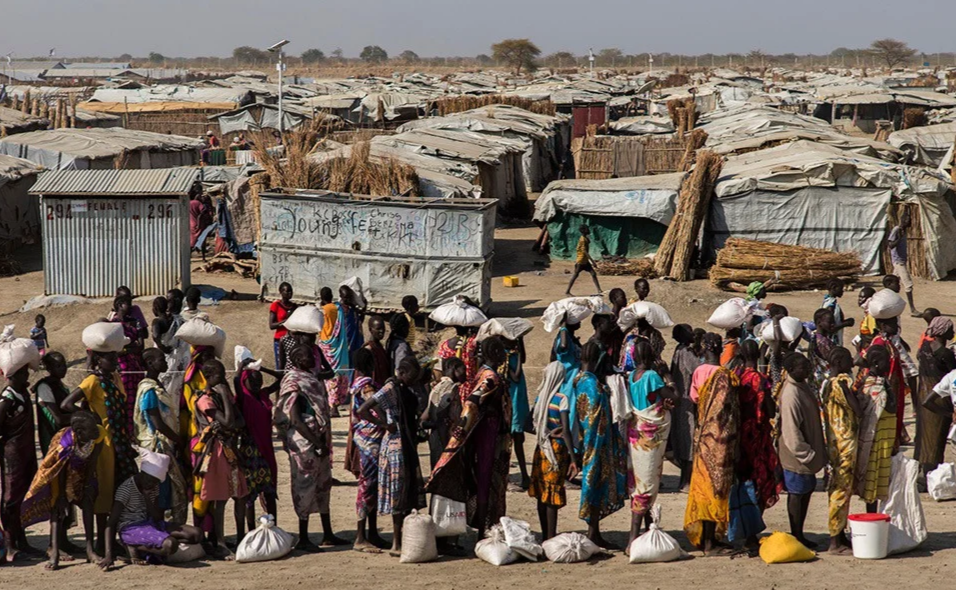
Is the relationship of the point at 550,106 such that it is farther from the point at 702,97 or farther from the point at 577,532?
the point at 577,532

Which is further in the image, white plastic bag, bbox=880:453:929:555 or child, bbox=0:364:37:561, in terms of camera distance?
white plastic bag, bbox=880:453:929:555

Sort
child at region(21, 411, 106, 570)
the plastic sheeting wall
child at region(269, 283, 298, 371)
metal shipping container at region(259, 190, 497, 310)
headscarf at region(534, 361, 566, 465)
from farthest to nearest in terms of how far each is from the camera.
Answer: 1. the plastic sheeting wall
2. metal shipping container at region(259, 190, 497, 310)
3. child at region(269, 283, 298, 371)
4. headscarf at region(534, 361, 566, 465)
5. child at region(21, 411, 106, 570)

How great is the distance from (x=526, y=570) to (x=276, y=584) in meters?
1.43

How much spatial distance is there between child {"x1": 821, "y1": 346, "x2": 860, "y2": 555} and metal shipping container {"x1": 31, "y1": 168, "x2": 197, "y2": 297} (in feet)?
34.7

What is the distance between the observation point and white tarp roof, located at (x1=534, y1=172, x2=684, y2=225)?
63.4 feet

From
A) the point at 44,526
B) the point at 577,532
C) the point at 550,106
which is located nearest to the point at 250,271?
the point at 44,526

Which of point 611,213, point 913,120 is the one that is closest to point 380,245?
point 611,213

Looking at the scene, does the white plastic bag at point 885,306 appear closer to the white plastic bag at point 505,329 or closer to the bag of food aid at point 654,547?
the white plastic bag at point 505,329

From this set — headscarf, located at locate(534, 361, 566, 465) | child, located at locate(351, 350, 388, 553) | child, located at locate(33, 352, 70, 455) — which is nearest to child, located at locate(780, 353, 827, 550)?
headscarf, located at locate(534, 361, 566, 465)

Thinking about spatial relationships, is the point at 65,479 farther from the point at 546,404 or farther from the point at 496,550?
the point at 546,404

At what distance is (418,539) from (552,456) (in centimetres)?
92

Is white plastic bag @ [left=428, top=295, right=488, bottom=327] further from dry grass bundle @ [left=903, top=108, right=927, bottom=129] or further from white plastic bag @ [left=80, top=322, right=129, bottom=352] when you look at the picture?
dry grass bundle @ [left=903, top=108, right=927, bottom=129]

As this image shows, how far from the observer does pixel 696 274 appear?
1877 centimetres

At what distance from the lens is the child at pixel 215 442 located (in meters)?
7.15
